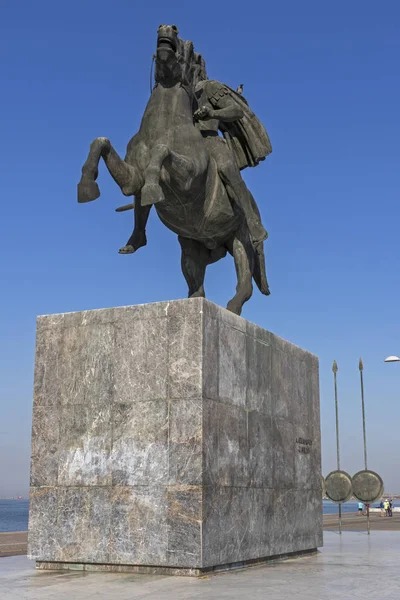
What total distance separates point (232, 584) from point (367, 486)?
11842 millimetres

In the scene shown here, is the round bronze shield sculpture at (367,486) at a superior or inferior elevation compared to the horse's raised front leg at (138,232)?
inferior

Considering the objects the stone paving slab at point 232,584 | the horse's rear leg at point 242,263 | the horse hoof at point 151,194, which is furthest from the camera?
the horse's rear leg at point 242,263

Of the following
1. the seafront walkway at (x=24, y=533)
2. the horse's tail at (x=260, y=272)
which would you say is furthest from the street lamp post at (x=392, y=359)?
the horse's tail at (x=260, y=272)

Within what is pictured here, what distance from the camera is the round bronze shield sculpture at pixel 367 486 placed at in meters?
18.5

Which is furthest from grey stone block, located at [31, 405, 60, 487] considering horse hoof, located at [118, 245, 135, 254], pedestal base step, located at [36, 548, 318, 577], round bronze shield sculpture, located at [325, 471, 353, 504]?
round bronze shield sculpture, located at [325, 471, 353, 504]

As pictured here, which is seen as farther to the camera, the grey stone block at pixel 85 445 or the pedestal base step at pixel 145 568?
the grey stone block at pixel 85 445

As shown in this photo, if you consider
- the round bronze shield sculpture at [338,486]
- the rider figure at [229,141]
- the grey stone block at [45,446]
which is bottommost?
the round bronze shield sculpture at [338,486]

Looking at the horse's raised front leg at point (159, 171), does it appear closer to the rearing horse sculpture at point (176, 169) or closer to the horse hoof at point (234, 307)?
the rearing horse sculpture at point (176, 169)

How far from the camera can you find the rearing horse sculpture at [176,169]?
372 inches

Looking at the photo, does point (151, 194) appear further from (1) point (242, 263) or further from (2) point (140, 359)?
(1) point (242, 263)

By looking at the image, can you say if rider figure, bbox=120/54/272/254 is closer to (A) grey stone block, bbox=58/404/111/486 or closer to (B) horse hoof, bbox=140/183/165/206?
(B) horse hoof, bbox=140/183/165/206

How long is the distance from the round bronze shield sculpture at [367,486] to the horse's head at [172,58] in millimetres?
11782

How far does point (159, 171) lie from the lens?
30.5 ft

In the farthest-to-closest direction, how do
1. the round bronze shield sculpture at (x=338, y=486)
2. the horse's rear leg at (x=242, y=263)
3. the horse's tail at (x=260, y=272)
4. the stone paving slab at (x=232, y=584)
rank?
the round bronze shield sculpture at (x=338, y=486) < the horse's tail at (x=260, y=272) < the horse's rear leg at (x=242, y=263) < the stone paving slab at (x=232, y=584)
